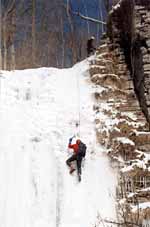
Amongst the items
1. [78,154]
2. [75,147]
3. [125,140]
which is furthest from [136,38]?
[78,154]

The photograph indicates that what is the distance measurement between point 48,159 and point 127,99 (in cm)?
311

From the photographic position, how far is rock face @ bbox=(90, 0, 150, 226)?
29.6 ft

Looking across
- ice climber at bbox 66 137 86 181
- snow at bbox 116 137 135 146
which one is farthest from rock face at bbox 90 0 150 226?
ice climber at bbox 66 137 86 181

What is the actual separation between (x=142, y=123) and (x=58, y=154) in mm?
2288

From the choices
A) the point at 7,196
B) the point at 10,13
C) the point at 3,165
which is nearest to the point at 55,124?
the point at 3,165

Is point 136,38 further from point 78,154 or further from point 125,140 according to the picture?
point 78,154

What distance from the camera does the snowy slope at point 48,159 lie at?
27.9ft

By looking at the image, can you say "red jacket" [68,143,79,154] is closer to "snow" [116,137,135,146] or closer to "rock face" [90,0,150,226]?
"rock face" [90,0,150,226]

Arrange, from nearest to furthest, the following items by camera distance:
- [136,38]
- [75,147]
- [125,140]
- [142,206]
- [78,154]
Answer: [142,206] < [78,154] < [75,147] < [125,140] < [136,38]

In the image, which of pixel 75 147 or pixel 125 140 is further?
pixel 125 140

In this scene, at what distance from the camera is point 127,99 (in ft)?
37.6

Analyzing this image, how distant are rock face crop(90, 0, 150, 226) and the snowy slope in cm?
31

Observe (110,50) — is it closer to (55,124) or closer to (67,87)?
(67,87)

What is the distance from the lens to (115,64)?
40.8ft
